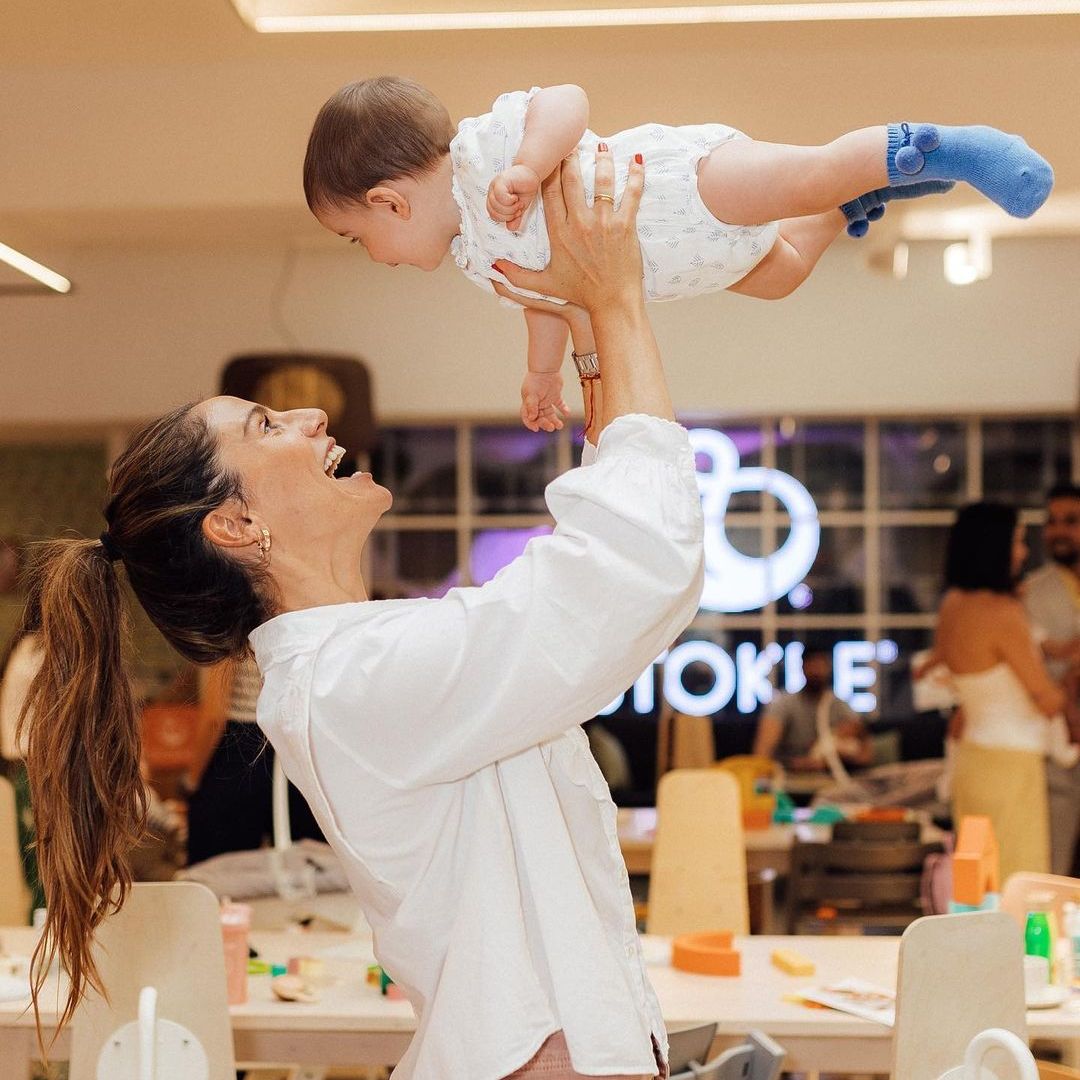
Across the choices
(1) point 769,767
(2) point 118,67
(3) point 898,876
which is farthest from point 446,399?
(3) point 898,876

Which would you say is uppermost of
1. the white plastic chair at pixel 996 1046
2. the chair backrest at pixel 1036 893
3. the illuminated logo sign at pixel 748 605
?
the illuminated logo sign at pixel 748 605

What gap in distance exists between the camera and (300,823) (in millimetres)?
4820

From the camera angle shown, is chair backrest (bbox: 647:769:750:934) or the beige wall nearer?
chair backrest (bbox: 647:769:750:934)

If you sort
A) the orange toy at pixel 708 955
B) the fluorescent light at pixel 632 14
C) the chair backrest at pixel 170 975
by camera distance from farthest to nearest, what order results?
the fluorescent light at pixel 632 14 < the orange toy at pixel 708 955 < the chair backrest at pixel 170 975

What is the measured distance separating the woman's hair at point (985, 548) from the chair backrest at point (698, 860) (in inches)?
52.6

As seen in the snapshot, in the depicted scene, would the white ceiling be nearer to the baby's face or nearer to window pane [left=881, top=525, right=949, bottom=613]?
the baby's face

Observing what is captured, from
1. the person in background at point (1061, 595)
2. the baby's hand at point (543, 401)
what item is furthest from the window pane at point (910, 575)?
the baby's hand at point (543, 401)

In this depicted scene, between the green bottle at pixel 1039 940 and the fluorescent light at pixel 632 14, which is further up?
the fluorescent light at pixel 632 14

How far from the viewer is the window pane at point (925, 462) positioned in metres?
8.16

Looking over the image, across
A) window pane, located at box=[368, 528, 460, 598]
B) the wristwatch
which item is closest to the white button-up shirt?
the wristwatch

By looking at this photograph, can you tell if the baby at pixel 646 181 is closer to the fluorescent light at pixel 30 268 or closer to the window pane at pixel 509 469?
the fluorescent light at pixel 30 268

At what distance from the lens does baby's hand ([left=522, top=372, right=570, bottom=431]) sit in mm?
1892

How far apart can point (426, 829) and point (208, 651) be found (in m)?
0.43

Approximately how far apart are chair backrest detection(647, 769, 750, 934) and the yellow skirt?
113 centimetres
